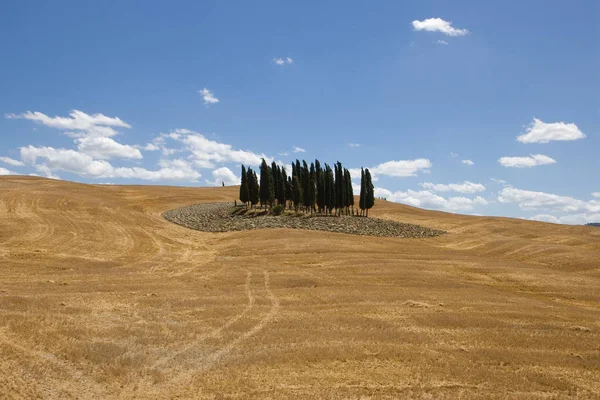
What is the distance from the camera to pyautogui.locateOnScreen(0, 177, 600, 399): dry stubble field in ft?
43.1

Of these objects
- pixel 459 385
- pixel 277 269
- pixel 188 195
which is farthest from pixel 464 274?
pixel 188 195

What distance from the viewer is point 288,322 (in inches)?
761

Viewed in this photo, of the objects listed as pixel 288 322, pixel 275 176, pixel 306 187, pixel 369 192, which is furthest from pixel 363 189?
pixel 288 322

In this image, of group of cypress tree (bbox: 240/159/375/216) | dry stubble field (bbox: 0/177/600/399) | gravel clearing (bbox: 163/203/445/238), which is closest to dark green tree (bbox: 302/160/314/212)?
group of cypress tree (bbox: 240/159/375/216)

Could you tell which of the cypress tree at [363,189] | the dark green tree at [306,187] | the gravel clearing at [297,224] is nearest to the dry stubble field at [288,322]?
the gravel clearing at [297,224]

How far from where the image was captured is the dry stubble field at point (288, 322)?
13.1m

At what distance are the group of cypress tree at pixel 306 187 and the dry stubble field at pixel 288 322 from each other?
35132 mm

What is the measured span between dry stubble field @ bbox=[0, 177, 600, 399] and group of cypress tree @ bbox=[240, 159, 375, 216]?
3513 cm

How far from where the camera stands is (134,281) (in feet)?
88.3

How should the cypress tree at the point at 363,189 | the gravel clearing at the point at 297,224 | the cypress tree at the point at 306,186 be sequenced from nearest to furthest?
the gravel clearing at the point at 297,224 < the cypress tree at the point at 306,186 < the cypress tree at the point at 363,189

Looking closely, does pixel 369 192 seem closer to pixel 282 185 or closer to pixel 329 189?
pixel 329 189

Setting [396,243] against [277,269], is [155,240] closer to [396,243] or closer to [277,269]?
[277,269]

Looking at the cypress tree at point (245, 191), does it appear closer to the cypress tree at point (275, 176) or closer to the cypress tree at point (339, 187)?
the cypress tree at point (275, 176)

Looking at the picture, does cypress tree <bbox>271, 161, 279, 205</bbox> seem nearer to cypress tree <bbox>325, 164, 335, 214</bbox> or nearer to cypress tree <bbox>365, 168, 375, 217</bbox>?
cypress tree <bbox>325, 164, 335, 214</bbox>
